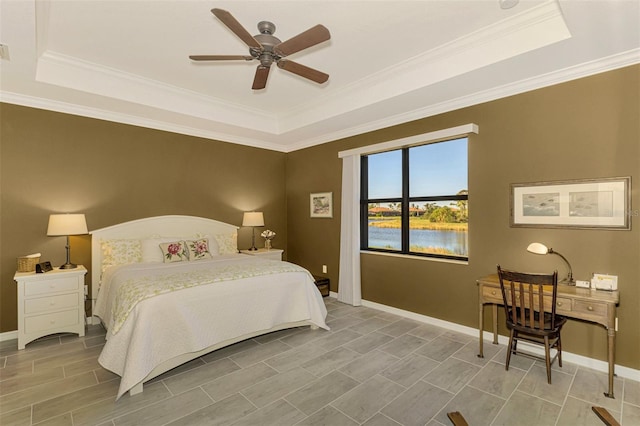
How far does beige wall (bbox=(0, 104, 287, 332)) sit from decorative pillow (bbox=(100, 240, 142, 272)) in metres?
0.25

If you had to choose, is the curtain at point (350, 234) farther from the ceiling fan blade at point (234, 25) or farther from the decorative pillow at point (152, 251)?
the ceiling fan blade at point (234, 25)

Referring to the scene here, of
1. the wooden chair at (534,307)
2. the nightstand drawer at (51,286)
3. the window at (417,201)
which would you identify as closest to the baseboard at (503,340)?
the wooden chair at (534,307)

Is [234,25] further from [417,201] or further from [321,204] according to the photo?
[321,204]

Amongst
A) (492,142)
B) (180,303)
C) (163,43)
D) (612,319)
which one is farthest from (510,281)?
(163,43)

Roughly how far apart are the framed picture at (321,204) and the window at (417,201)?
1.93ft

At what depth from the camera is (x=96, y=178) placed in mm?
4164

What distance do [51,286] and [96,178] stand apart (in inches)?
57.0

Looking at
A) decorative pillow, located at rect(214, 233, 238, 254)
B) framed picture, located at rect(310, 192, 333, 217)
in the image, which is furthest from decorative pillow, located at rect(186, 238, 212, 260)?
framed picture, located at rect(310, 192, 333, 217)

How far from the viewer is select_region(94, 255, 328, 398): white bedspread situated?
2529 mm

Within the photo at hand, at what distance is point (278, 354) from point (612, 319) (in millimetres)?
2816

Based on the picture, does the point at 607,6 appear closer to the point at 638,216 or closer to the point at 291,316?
the point at 638,216

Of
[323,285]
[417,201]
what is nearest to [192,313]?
[323,285]

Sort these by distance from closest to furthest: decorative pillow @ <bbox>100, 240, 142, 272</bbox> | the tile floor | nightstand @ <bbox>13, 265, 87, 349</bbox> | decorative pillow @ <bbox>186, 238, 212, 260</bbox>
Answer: the tile floor, nightstand @ <bbox>13, 265, 87, 349</bbox>, decorative pillow @ <bbox>100, 240, 142, 272</bbox>, decorative pillow @ <bbox>186, 238, 212, 260</bbox>

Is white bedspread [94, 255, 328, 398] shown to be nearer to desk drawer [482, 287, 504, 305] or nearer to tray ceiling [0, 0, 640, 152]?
desk drawer [482, 287, 504, 305]
